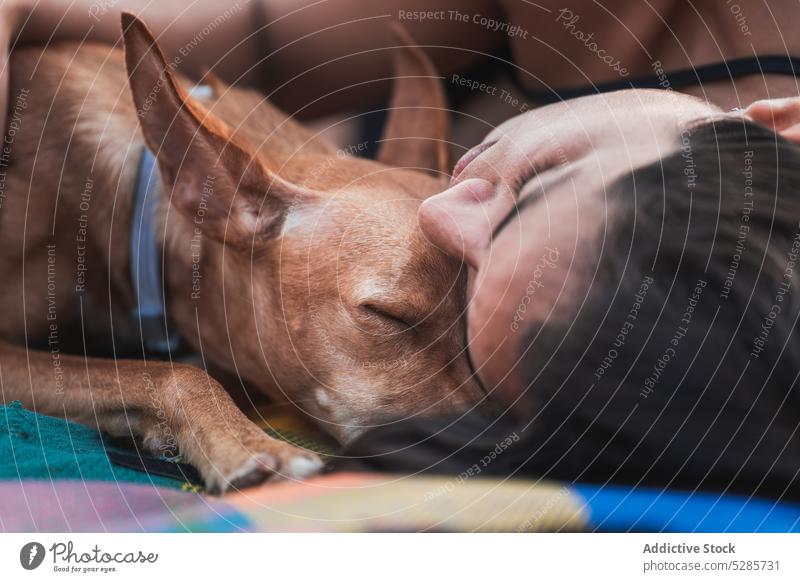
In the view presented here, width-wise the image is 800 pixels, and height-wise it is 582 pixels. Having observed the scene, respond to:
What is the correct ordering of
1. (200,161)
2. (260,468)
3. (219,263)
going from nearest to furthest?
(260,468)
(200,161)
(219,263)

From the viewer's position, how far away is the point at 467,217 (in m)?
1.46

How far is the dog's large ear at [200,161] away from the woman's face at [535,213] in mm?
370

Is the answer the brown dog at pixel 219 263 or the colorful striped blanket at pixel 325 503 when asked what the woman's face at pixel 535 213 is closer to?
the brown dog at pixel 219 263

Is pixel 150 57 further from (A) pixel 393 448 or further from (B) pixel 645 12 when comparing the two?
(B) pixel 645 12

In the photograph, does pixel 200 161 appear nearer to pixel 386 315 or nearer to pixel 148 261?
pixel 148 261

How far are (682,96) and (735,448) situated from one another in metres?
0.72

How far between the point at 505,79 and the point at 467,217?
951 millimetres

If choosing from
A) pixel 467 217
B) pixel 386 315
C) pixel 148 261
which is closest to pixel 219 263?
pixel 148 261

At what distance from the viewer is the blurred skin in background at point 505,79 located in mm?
1406

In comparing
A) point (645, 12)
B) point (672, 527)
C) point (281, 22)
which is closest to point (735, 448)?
point (672, 527)

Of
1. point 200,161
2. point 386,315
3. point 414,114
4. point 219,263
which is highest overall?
point 414,114

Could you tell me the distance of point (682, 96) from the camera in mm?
1615
